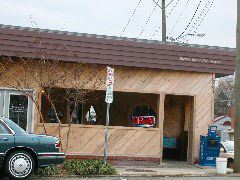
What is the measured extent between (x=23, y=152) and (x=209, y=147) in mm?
8496

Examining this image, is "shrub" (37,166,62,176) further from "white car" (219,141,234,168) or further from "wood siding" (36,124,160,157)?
"white car" (219,141,234,168)

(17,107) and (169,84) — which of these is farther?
(169,84)

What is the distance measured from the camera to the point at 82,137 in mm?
18141

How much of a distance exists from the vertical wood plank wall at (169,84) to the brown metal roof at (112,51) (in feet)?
1.52

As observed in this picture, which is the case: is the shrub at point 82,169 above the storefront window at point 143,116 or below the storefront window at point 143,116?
below

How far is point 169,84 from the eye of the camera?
19.2m

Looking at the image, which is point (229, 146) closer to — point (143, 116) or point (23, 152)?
point (143, 116)

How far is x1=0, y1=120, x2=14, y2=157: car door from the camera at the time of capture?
12.5 metres

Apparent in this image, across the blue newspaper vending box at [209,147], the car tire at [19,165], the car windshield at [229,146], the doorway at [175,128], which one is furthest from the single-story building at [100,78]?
the car tire at [19,165]

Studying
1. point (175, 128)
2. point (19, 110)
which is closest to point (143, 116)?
point (175, 128)

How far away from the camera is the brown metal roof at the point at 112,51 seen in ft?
56.5

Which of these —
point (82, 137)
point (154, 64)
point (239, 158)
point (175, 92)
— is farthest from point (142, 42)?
point (239, 158)

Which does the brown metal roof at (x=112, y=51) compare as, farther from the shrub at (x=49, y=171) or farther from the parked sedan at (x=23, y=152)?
the parked sedan at (x=23, y=152)

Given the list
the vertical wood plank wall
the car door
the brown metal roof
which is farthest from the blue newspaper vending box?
the car door
